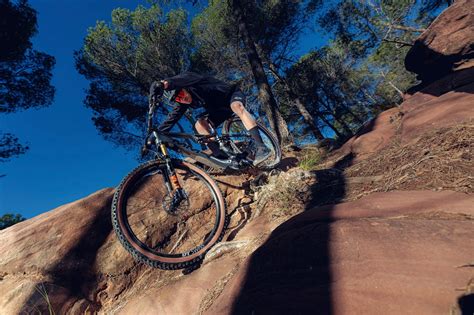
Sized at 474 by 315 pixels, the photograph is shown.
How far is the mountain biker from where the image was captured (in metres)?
3.31

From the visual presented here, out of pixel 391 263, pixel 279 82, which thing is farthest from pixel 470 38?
pixel 391 263

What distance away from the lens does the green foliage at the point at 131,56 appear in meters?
10.6

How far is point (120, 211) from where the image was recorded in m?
2.43

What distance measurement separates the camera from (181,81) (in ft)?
10.4

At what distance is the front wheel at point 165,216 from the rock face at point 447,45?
7.36 meters

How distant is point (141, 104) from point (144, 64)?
1619 mm

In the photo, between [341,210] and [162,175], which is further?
[162,175]

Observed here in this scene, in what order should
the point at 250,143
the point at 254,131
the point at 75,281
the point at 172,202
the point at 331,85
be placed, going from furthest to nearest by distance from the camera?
the point at 331,85, the point at 250,143, the point at 254,131, the point at 75,281, the point at 172,202

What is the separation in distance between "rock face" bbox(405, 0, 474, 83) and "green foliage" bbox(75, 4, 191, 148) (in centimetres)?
834

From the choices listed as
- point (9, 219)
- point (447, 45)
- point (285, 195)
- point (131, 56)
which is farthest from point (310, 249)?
point (9, 219)

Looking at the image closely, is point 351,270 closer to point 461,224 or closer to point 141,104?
point 461,224

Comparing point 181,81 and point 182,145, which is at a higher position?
point 181,81

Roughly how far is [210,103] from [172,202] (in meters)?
1.51

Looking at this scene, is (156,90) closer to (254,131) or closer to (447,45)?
(254,131)
